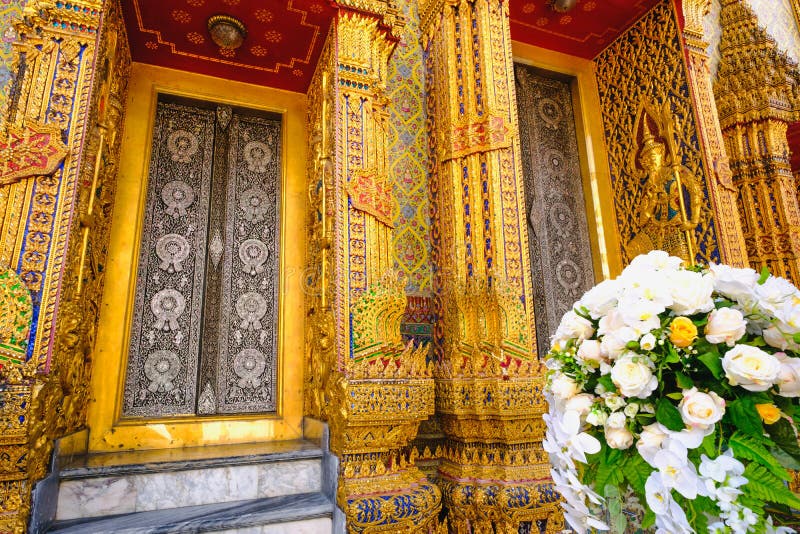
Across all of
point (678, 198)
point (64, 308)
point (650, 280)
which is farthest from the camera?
point (678, 198)

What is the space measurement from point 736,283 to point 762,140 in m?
6.20

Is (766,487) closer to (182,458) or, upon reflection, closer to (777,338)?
(777,338)

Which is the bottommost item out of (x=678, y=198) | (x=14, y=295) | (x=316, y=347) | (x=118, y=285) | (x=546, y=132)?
(x=316, y=347)

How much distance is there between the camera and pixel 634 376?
A: 107cm

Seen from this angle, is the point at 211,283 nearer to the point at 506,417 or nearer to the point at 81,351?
the point at 81,351

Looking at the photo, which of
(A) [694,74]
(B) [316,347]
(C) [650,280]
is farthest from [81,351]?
(A) [694,74]

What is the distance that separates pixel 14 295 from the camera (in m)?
2.26

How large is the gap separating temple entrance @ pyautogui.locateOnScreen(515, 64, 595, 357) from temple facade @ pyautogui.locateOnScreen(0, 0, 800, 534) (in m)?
0.03

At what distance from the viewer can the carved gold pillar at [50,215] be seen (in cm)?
214

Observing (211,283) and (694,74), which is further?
(694,74)

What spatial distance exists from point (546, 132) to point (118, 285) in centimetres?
420

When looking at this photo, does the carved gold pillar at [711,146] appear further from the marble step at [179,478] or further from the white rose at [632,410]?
the marble step at [179,478]

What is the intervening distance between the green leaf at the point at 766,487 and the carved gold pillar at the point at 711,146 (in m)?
3.41

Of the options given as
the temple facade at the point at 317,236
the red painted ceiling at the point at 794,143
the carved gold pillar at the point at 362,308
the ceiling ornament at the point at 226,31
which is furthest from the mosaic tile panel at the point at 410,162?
the red painted ceiling at the point at 794,143
